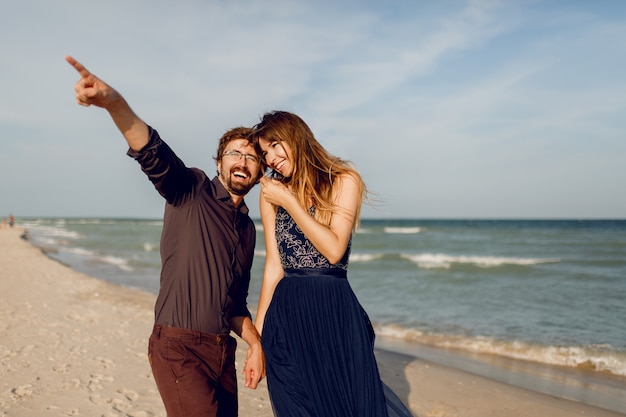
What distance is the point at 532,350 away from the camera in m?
9.25

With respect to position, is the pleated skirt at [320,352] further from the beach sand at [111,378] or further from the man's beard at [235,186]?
the beach sand at [111,378]

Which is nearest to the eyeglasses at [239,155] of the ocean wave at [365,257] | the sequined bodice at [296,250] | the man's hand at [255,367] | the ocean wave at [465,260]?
the sequined bodice at [296,250]

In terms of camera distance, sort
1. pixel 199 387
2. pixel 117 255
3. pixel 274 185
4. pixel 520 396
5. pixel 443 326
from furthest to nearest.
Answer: pixel 117 255
pixel 443 326
pixel 520 396
pixel 274 185
pixel 199 387

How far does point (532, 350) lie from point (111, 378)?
21.9 feet

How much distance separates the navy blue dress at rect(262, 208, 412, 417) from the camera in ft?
8.89

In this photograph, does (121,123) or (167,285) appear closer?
(121,123)

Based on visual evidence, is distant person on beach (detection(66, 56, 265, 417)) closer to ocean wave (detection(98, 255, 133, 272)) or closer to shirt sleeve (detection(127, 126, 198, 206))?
shirt sleeve (detection(127, 126, 198, 206))

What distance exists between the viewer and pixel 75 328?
870 cm

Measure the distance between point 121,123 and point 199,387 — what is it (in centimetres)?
129

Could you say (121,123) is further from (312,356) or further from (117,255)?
(117,255)

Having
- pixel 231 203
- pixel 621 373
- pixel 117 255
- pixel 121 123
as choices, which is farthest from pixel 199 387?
pixel 117 255

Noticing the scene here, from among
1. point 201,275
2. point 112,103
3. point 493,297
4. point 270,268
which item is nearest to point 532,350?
point 493,297

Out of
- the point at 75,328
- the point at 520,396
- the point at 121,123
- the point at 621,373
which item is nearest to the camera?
the point at 121,123

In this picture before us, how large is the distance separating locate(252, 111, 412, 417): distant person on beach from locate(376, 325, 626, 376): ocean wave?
21.8 feet
